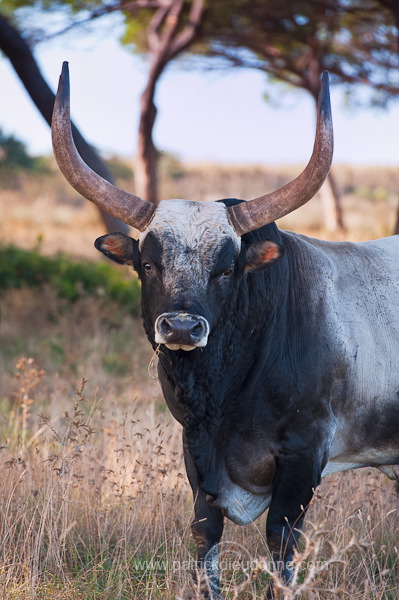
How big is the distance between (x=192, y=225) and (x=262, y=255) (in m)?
0.40

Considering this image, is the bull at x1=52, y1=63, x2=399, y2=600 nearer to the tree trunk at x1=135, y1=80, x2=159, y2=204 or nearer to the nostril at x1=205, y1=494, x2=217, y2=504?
the nostril at x1=205, y1=494, x2=217, y2=504

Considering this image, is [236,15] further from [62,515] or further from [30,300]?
[62,515]

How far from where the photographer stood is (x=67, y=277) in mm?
10438

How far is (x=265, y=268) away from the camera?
371 centimetres

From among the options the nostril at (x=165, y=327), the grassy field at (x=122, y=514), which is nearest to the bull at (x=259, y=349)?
the nostril at (x=165, y=327)

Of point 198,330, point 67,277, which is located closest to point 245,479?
point 198,330

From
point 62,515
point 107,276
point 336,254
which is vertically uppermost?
point 336,254

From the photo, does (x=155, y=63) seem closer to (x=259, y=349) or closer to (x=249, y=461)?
(x=259, y=349)

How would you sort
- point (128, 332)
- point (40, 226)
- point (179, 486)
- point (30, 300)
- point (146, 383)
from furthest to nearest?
point (40, 226) < point (30, 300) < point (128, 332) < point (146, 383) < point (179, 486)

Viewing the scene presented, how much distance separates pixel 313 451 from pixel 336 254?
1.23 m

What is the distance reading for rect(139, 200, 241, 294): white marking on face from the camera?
3395 mm

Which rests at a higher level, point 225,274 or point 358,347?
point 225,274

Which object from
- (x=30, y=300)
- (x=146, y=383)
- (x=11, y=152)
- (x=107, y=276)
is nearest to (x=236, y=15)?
(x=107, y=276)

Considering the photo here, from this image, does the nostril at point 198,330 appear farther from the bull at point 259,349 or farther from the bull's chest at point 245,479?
the bull's chest at point 245,479
